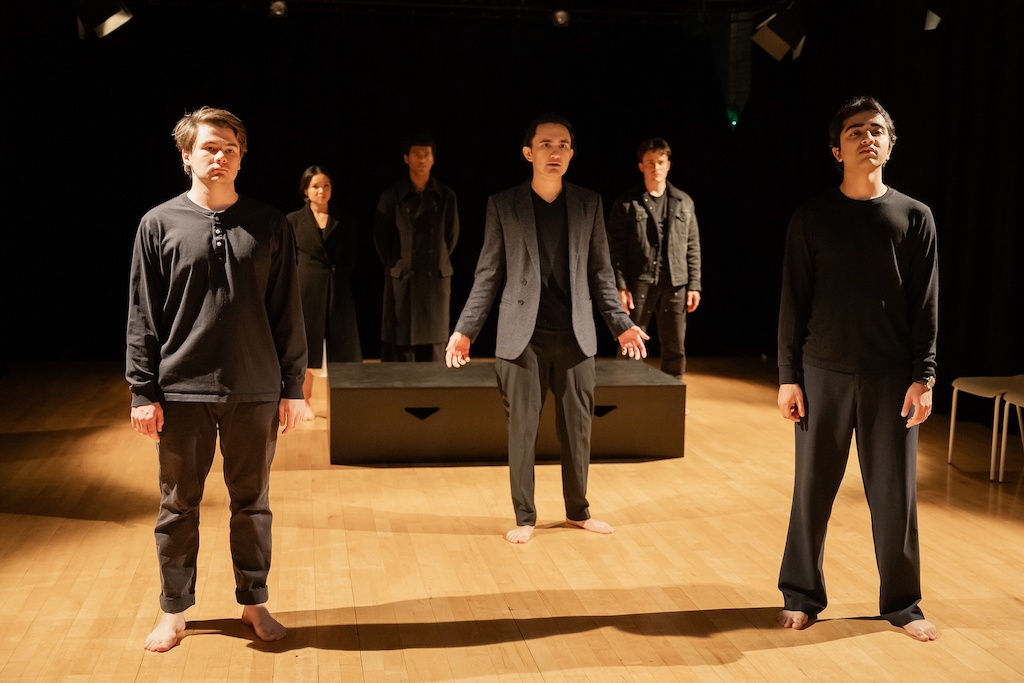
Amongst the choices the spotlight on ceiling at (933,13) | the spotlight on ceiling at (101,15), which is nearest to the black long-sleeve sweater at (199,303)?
the spotlight on ceiling at (101,15)

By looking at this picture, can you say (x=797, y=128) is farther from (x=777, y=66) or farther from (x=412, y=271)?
(x=412, y=271)

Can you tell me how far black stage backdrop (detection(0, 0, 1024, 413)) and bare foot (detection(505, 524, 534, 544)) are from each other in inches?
185

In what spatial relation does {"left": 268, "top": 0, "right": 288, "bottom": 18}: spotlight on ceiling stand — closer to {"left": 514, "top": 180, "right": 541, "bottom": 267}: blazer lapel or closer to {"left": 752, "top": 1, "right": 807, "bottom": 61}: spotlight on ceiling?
{"left": 752, "top": 1, "right": 807, "bottom": 61}: spotlight on ceiling

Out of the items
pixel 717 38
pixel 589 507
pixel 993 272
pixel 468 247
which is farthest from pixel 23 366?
pixel 993 272

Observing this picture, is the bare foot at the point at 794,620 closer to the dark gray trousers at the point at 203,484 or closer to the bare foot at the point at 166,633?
the dark gray trousers at the point at 203,484

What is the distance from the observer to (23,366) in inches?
326

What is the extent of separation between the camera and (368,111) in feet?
28.3

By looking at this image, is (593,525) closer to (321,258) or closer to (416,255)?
(416,255)

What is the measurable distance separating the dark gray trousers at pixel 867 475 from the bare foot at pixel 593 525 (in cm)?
110

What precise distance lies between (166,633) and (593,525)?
1.79 meters

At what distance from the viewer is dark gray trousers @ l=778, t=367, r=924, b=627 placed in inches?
121

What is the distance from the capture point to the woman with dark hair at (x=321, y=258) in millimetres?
6246

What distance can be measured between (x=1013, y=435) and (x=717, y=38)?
4.27m

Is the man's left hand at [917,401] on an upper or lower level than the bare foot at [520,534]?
upper
